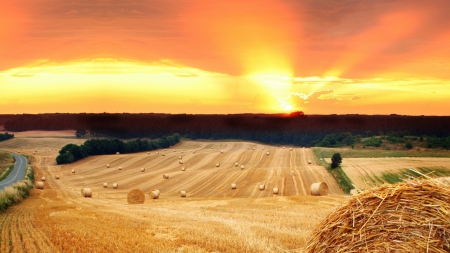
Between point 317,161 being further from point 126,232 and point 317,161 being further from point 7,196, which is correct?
point 126,232

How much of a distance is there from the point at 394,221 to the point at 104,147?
312ft

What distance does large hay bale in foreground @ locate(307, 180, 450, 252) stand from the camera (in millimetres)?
6238

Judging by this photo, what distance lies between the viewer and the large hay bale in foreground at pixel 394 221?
6.24 metres

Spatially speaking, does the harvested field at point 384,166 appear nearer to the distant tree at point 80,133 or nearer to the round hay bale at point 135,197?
the round hay bale at point 135,197

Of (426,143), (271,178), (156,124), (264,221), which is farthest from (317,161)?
(156,124)

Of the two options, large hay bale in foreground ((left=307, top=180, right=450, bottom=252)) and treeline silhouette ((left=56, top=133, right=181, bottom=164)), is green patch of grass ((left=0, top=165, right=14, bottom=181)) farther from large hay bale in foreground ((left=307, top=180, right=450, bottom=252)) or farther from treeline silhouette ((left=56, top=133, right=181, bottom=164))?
large hay bale in foreground ((left=307, top=180, right=450, bottom=252))

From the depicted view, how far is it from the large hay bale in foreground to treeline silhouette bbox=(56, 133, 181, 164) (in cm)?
8452

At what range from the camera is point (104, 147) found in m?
97.0

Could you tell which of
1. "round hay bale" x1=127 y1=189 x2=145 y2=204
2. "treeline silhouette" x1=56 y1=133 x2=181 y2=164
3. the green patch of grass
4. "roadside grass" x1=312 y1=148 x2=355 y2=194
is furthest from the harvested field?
"treeline silhouette" x1=56 y1=133 x2=181 y2=164

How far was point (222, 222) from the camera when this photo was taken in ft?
50.3

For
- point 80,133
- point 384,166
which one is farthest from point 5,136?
point 384,166

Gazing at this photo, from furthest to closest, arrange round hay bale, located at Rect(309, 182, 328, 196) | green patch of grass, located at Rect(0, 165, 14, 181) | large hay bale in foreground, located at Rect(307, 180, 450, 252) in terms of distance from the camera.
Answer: green patch of grass, located at Rect(0, 165, 14, 181), round hay bale, located at Rect(309, 182, 328, 196), large hay bale in foreground, located at Rect(307, 180, 450, 252)

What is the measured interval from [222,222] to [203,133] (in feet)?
390

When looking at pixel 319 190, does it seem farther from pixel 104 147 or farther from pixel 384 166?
pixel 104 147
